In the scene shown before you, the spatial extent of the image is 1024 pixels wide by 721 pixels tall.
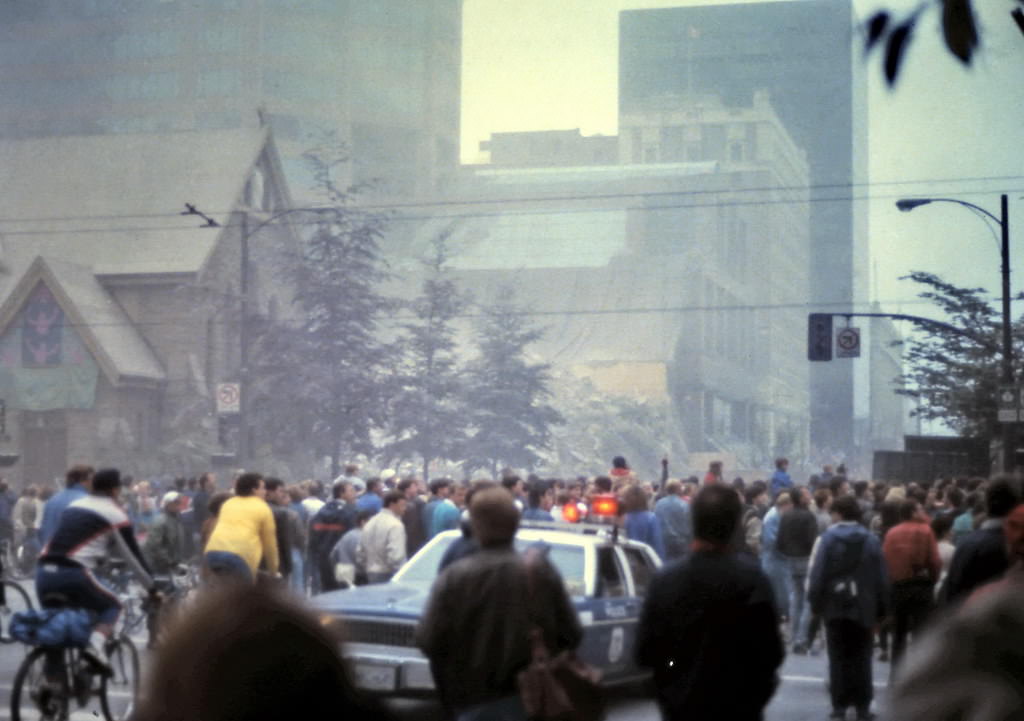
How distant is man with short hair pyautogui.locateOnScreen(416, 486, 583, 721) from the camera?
660 centimetres

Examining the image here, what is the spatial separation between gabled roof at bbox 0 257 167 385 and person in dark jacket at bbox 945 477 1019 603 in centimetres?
5409

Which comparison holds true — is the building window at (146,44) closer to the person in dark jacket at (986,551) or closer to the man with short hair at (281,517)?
the man with short hair at (281,517)

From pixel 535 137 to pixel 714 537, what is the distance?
149062mm

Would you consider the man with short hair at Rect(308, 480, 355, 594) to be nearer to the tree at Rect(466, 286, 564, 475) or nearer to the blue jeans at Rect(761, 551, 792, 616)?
the blue jeans at Rect(761, 551, 792, 616)

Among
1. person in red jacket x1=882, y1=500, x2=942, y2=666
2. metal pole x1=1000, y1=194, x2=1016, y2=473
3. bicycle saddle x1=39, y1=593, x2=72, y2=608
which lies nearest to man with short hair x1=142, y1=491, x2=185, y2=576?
bicycle saddle x1=39, y1=593, x2=72, y2=608

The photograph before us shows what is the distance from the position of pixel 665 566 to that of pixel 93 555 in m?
5.75

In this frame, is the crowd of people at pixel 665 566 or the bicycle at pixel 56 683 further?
the bicycle at pixel 56 683

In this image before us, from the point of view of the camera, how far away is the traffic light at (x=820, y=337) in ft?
148

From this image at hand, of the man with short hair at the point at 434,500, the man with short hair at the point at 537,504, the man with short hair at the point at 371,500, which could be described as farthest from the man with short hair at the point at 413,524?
the man with short hair at the point at 537,504

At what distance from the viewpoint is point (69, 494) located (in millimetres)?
14742

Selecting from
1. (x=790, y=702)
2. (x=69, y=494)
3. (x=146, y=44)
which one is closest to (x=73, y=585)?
(x=69, y=494)

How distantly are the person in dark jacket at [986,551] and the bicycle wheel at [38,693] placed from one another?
5531mm

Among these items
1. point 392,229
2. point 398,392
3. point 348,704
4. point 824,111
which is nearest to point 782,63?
point 824,111

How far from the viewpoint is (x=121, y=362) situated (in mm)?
61688
